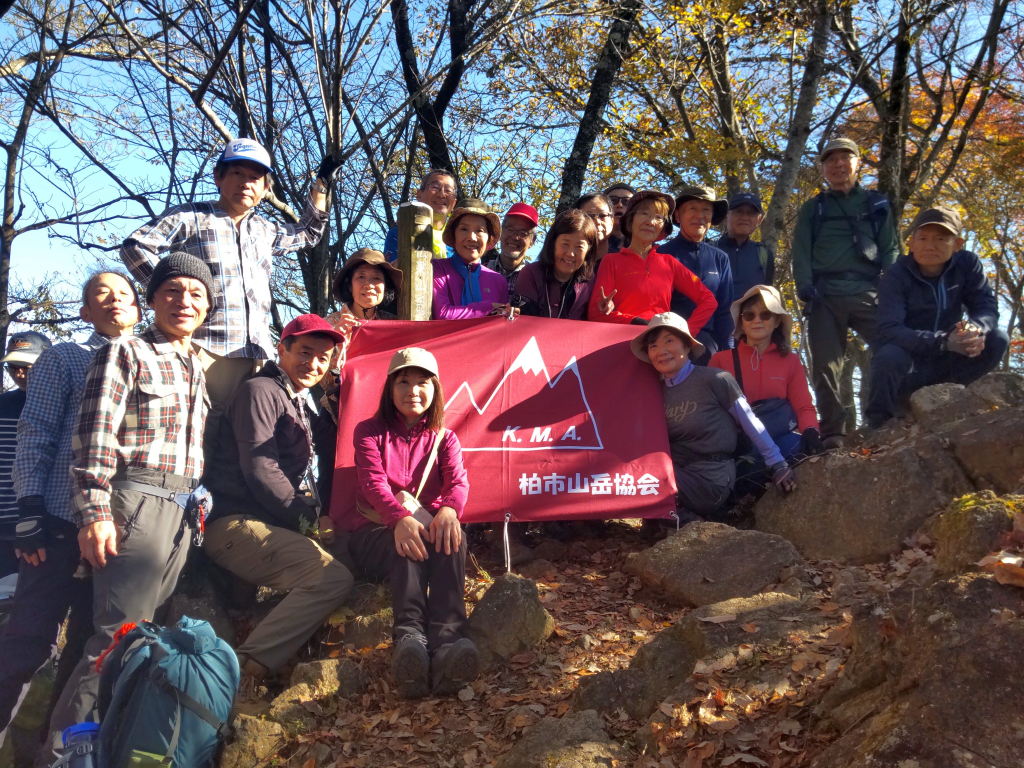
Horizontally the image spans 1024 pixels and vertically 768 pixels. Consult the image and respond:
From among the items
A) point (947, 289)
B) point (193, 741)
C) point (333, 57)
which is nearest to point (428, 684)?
point (193, 741)

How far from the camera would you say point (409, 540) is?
14.1ft

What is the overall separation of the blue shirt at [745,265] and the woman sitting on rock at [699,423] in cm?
152

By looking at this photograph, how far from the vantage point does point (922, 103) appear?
47.2 ft

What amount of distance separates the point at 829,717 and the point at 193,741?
2.91m

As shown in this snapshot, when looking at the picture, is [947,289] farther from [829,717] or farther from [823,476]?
[829,717]

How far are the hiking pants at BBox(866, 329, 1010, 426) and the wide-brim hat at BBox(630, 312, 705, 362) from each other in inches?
69.5

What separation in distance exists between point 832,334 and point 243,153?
5.39 metres

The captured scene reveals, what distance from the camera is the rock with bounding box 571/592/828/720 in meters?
3.87

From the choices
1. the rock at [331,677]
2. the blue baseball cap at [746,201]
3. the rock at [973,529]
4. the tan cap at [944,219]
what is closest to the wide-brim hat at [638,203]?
the blue baseball cap at [746,201]

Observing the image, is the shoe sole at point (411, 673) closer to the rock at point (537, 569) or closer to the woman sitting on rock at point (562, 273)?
the rock at point (537, 569)

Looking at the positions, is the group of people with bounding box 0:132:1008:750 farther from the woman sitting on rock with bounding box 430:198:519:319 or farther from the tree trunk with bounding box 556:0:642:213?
the tree trunk with bounding box 556:0:642:213

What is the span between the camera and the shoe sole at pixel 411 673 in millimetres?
4062

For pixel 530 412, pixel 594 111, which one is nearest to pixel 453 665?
pixel 530 412

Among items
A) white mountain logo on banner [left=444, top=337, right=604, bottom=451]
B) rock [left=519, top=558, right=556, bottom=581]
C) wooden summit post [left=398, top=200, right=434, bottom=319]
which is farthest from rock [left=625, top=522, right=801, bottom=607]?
wooden summit post [left=398, top=200, right=434, bottom=319]
